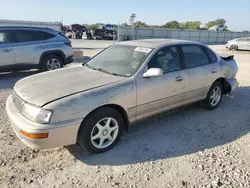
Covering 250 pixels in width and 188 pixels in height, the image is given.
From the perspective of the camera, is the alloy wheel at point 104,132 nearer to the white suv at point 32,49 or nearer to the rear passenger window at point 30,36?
the white suv at point 32,49

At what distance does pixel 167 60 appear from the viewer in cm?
398

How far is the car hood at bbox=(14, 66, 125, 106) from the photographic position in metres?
2.94

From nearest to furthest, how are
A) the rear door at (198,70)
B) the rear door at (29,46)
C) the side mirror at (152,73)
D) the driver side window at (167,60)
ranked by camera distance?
the side mirror at (152,73)
the driver side window at (167,60)
the rear door at (198,70)
the rear door at (29,46)

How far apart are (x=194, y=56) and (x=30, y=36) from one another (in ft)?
18.6

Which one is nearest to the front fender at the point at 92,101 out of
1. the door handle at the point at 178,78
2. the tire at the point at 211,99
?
the door handle at the point at 178,78

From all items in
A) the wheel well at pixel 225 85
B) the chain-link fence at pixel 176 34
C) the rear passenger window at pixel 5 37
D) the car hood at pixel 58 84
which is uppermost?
the chain-link fence at pixel 176 34

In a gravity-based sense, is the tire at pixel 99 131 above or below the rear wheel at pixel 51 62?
below

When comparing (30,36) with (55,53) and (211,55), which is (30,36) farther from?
(211,55)

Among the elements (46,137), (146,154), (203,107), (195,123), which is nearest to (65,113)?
(46,137)

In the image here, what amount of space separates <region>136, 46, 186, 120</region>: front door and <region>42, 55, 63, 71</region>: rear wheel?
209 inches

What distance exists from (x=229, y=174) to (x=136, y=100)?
154 centimetres

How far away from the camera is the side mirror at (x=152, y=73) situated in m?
3.43

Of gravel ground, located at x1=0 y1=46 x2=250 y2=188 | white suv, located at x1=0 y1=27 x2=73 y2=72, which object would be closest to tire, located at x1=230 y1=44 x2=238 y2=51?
white suv, located at x1=0 y1=27 x2=73 y2=72

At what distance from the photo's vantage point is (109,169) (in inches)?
116
